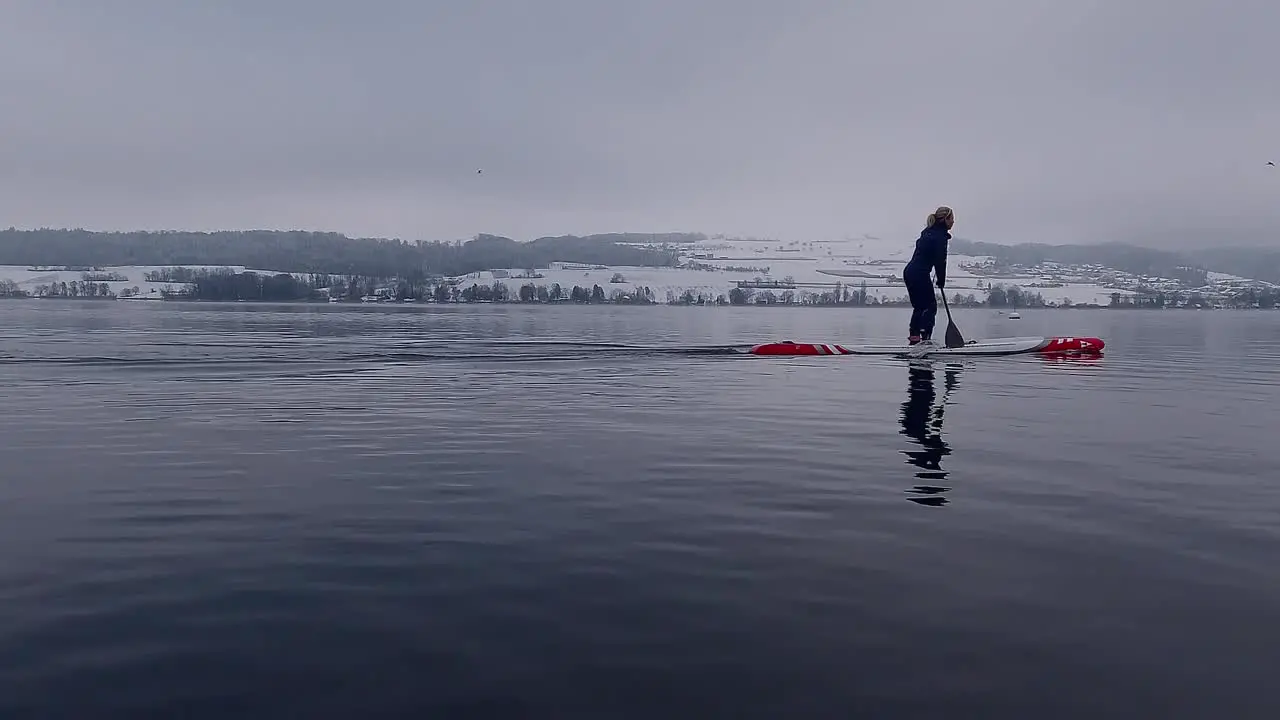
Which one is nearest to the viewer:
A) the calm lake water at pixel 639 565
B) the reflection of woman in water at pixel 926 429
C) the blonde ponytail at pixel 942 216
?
the calm lake water at pixel 639 565

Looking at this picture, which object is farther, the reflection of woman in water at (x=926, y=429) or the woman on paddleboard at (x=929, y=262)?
the woman on paddleboard at (x=929, y=262)

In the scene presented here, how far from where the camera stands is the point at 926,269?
2648 cm

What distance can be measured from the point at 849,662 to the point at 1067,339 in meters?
29.0

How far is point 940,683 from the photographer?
4.80 m

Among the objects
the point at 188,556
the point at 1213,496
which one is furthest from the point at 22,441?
the point at 1213,496

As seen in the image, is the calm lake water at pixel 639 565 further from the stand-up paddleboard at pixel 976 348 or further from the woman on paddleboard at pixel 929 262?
the stand-up paddleboard at pixel 976 348

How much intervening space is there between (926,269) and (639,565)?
22.0 m

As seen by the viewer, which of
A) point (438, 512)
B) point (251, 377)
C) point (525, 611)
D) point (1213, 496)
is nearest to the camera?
point (525, 611)

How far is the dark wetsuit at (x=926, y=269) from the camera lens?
25.9 meters

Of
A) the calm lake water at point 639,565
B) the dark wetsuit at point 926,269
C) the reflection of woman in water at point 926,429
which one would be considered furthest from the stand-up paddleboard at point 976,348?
the calm lake water at point 639,565

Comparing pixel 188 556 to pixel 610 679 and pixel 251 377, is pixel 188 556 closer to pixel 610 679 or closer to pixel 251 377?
pixel 610 679

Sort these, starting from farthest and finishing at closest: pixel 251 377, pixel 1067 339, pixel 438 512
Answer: pixel 1067 339, pixel 251 377, pixel 438 512

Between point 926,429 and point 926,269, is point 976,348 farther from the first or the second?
point 926,429

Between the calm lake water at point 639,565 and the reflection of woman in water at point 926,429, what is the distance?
0.31 ft
